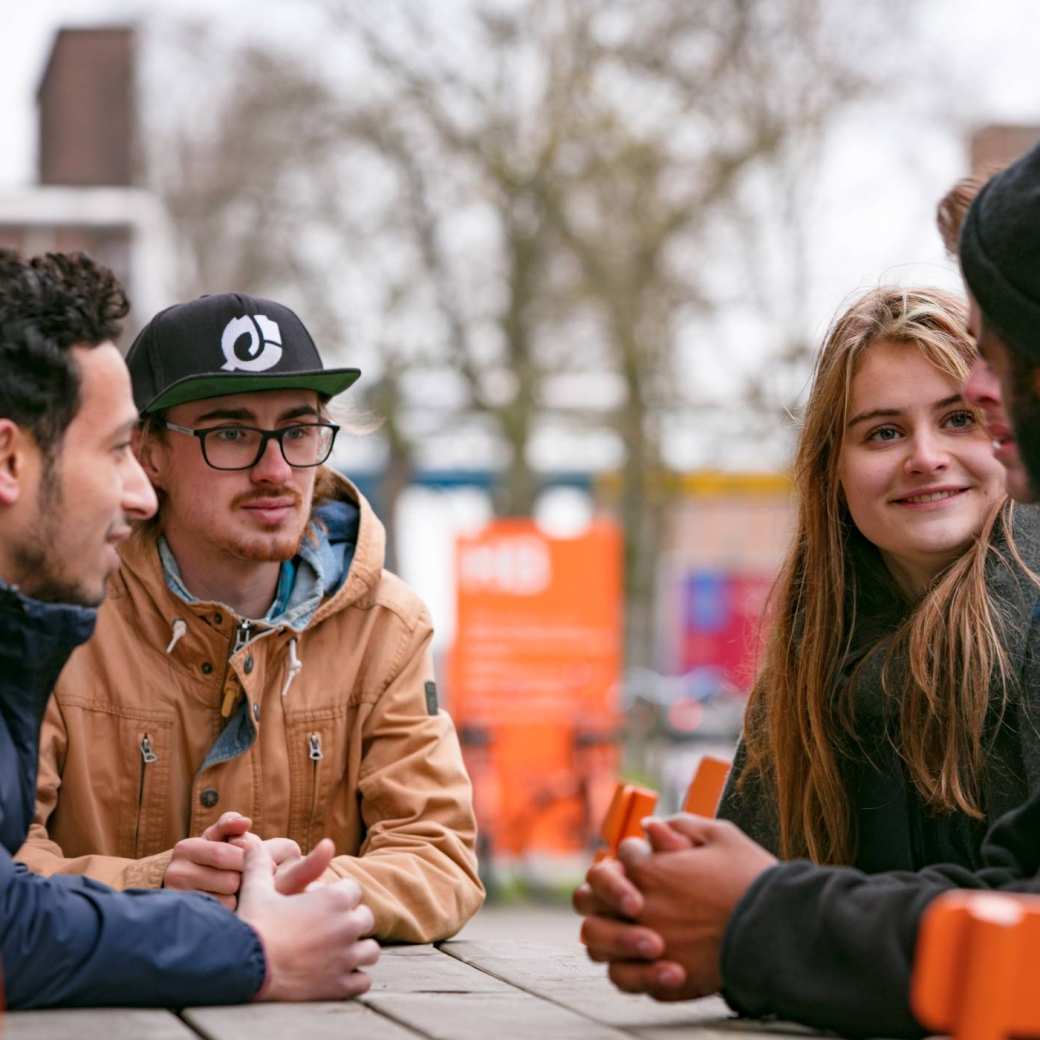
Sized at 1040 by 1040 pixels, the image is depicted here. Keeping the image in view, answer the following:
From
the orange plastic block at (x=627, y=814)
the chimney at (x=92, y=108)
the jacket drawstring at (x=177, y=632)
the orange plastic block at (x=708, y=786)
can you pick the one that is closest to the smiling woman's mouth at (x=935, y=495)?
the orange plastic block at (x=708, y=786)

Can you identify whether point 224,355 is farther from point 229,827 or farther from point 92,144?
point 92,144

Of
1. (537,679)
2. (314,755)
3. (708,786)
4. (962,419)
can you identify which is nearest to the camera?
(962,419)

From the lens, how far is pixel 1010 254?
272 centimetres

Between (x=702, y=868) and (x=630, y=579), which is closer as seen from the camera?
(x=702, y=868)

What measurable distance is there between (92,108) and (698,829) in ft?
59.2

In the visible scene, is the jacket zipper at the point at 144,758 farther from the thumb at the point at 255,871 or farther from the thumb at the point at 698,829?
the thumb at the point at 698,829

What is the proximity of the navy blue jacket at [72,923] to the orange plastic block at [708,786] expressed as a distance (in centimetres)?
124

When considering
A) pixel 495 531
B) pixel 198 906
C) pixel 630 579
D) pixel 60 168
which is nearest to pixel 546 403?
pixel 630 579

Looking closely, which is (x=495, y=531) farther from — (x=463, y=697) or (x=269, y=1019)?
(x=269, y=1019)

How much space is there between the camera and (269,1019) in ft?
8.96

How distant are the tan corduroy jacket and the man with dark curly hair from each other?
0.85 meters

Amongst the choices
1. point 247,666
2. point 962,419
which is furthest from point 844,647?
point 247,666

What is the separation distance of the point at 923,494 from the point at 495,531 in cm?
1037

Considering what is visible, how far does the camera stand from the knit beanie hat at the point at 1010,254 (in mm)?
2695
